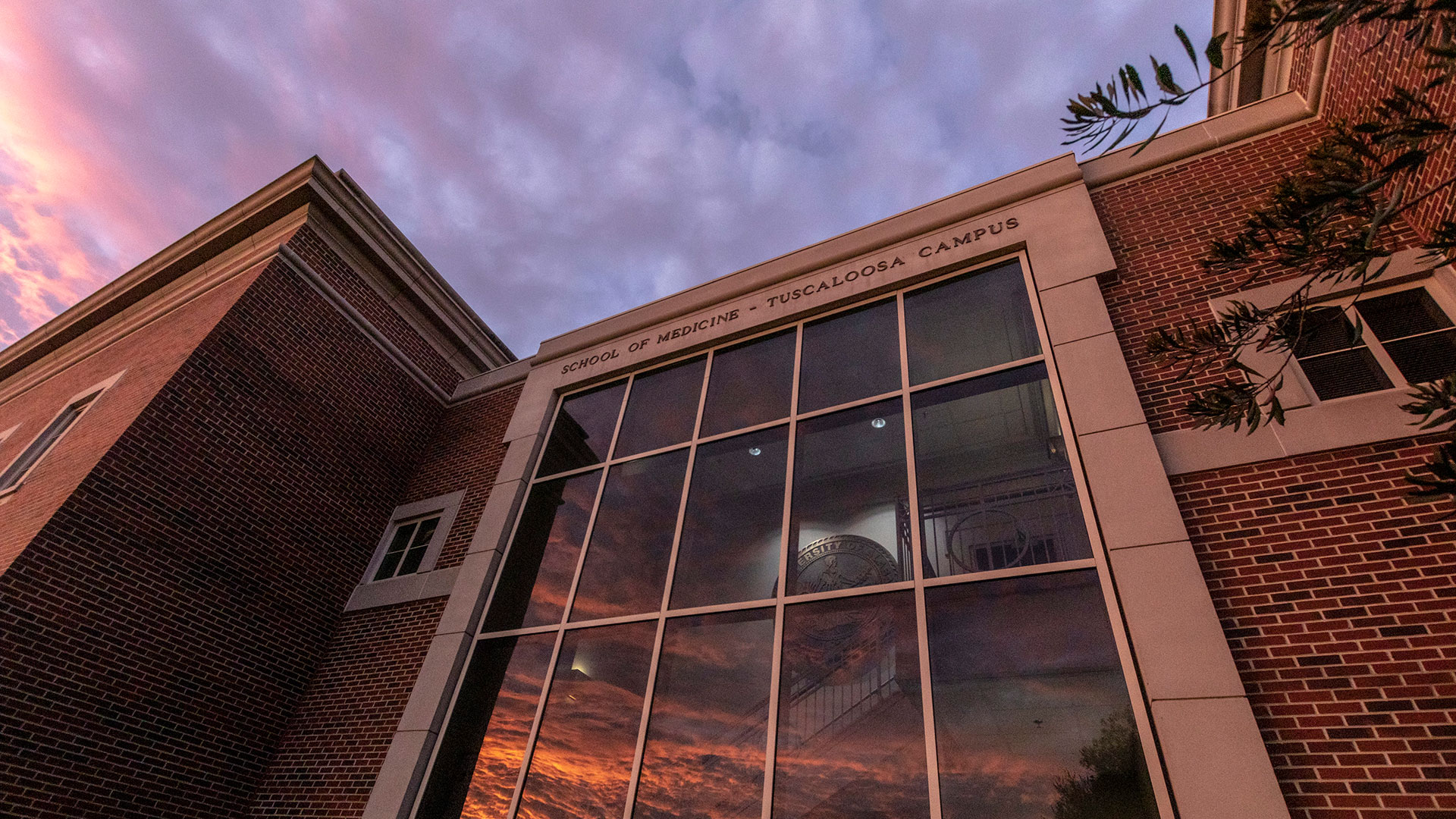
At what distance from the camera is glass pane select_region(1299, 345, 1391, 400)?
5.92 metres

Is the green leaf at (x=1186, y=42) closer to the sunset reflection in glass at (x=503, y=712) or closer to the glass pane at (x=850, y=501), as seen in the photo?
the glass pane at (x=850, y=501)

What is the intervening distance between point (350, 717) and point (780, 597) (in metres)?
6.80

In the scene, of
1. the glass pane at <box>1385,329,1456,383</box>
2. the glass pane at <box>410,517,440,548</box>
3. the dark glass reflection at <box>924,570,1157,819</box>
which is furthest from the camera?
the glass pane at <box>410,517,440,548</box>

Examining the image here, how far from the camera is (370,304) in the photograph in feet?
43.7

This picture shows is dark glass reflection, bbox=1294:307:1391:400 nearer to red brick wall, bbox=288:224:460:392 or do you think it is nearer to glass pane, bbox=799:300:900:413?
glass pane, bbox=799:300:900:413

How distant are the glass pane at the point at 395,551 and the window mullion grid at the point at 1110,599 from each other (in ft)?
34.3

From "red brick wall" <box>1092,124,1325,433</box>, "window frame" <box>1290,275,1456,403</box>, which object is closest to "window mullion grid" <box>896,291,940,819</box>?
"red brick wall" <box>1092,124,1325,433</box>

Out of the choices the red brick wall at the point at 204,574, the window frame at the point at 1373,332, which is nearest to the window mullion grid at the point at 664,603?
the red brick wall at the point at 204,574

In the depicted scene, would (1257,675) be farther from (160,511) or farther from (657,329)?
(160,511)

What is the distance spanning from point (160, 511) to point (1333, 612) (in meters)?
13.3

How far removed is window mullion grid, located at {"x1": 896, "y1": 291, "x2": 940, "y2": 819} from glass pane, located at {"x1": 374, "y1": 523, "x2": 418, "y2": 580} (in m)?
8.92

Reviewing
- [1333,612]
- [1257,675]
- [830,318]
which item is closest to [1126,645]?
[1257,675]

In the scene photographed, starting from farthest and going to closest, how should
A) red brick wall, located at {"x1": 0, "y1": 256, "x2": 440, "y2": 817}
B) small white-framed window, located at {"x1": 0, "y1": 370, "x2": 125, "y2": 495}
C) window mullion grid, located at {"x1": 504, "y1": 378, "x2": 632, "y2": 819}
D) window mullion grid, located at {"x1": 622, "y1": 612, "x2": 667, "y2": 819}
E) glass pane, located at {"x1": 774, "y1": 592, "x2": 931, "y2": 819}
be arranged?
small white-framed window, located at {"x1": 0, "y1": 370, "x2": 125, "y2": 495}, red brick wall, located at {"x1": 0, "y1": 256, "x2": 440, "y2": 817}, window mullion grid, located at {"x1": 504, "y1": 378, "x2": 632, "y2": 819}, window mullion grid, located at {"x1": 622, "y1": 612, "x2": 667, "y2": 819}, glass pane, located at {"x1": 774, "y1": 592, "x2": 931, "y2": 819}

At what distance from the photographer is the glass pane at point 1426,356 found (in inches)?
226
